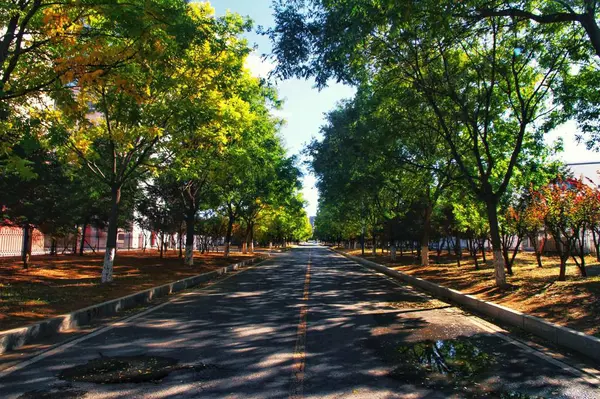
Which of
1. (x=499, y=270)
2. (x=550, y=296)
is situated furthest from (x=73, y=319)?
(x=499, y=270)

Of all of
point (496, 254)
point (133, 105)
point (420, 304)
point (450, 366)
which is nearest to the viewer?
point (450, 366)

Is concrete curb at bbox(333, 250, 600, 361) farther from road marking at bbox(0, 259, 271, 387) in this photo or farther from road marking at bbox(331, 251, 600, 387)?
road marking at bbox(0, 259, 271, 387)

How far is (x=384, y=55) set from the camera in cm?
1310

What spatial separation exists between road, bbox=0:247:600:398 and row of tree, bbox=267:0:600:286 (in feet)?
17.0

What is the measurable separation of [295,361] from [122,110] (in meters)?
10.2

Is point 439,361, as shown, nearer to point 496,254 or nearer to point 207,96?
point 496,254

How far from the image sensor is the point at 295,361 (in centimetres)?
609

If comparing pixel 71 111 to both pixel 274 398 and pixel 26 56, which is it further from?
pixel 274 398

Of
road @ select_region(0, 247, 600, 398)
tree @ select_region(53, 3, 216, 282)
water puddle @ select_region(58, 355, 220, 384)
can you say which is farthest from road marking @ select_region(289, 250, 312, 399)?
tree @ select_region(53, 3, 216, 282)

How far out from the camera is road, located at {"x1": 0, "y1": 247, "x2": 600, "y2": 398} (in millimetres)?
4973

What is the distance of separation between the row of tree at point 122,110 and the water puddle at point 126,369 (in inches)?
151

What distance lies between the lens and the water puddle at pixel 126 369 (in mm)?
5301

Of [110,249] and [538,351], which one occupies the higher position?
[110,249]

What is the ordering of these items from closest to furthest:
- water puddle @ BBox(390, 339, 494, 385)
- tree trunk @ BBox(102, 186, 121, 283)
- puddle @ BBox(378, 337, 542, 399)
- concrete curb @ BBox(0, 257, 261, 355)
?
puddle @ BBox(378, 337, 542, 399) → water puddle @ BBox(390, 339, 494, 385) → concrete curb @ BBox(0, 257, 261, 355) → tree trunk @ BBox(102, 186, 121, 283)
